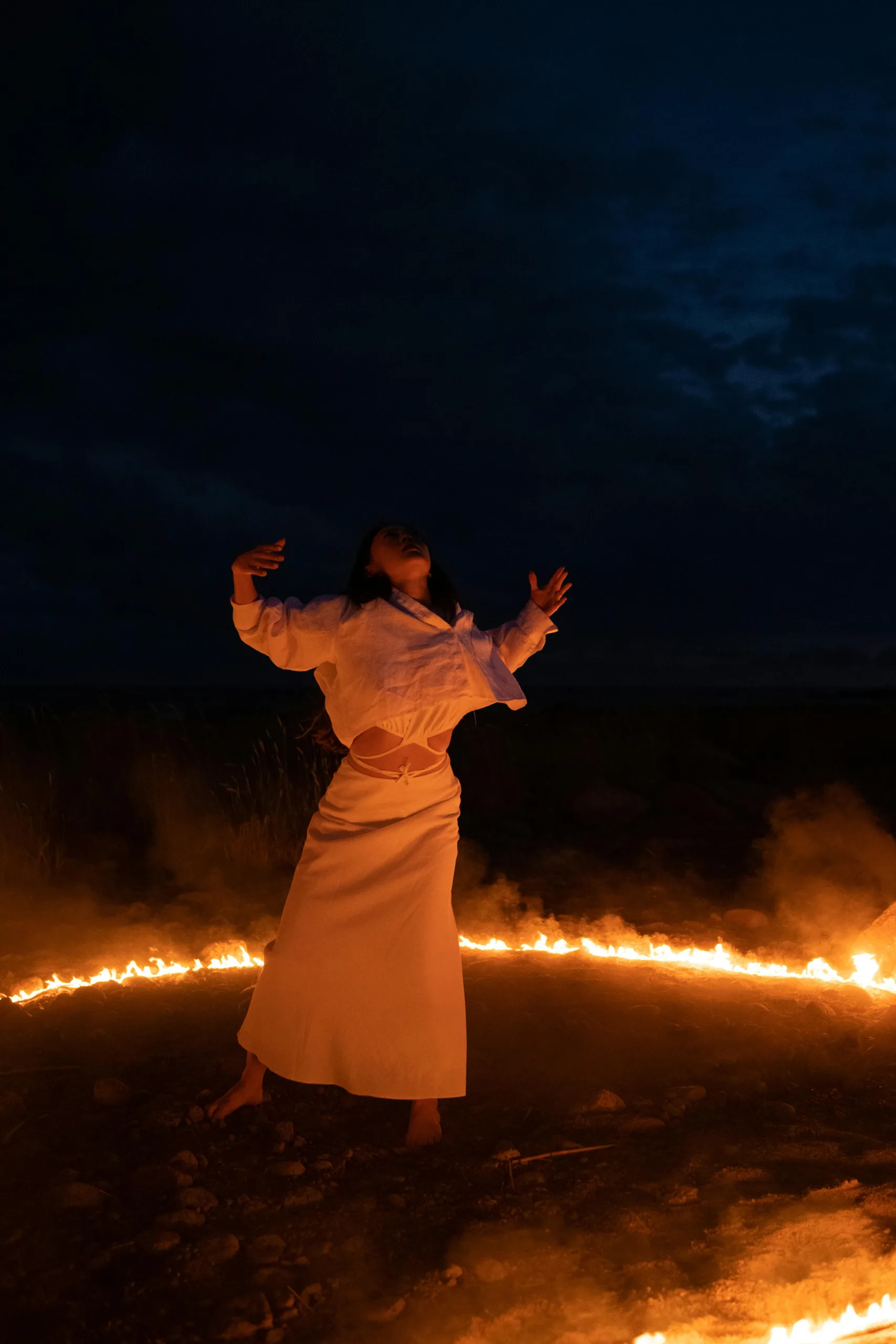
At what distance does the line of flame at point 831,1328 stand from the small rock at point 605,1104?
138 centimetres

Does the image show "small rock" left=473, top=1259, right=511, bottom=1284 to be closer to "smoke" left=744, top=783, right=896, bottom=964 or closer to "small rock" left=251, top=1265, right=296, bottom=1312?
"small rock" left=251, top=1265, right=296, bottom=1312

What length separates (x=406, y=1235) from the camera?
3018 mm

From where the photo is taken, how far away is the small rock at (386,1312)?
2.60 m

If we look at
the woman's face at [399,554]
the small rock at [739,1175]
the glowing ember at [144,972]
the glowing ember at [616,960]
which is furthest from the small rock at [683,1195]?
the glowing ember at [144,972]

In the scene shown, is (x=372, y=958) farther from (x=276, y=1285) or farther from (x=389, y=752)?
(x=276, y=1285)

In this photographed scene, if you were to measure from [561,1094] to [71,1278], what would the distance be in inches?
75.2

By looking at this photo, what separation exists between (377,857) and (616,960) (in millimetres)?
2405

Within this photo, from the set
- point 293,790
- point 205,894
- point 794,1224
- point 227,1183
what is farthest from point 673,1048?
point 293,790

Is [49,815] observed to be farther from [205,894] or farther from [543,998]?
[543,998]

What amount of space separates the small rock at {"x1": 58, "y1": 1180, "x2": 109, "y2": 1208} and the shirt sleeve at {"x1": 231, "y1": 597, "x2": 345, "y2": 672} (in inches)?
68.0

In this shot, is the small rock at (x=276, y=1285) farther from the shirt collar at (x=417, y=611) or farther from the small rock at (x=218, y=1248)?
the shirt collar at (x=417, y=611)

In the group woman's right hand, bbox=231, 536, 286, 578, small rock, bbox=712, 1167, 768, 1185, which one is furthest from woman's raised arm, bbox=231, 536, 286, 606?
small rock, bbox=712, 1167, 768, 1185

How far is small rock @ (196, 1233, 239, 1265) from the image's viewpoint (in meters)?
2.87

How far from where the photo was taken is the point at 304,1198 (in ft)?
10.5
